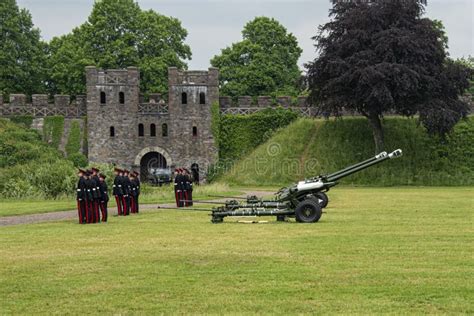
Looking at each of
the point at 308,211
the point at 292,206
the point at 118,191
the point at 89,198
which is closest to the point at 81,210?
the point at 89,198

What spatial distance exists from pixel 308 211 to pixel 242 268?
9.09m

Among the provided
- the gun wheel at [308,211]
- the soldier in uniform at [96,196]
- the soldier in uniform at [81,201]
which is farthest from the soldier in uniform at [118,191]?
the gun wheel at [308,211]

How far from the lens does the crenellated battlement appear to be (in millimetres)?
66938

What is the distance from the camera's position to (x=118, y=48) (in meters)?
75.9

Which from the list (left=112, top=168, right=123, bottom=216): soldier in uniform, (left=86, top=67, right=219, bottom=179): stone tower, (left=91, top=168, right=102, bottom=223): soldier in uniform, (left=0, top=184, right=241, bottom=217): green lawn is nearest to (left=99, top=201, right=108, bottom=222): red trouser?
(left=91, top=168, right=102, bottom=223): soldier in uniform

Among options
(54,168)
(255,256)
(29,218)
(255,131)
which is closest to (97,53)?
(255,131)

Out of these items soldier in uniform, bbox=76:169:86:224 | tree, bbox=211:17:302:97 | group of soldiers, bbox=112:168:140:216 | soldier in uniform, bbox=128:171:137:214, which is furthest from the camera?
tree, bbox=211:17:302:97

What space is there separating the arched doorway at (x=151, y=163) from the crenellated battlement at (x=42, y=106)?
6383mm

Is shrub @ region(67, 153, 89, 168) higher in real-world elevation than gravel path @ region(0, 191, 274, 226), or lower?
higher

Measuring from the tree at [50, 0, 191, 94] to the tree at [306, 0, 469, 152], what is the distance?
73.4ft

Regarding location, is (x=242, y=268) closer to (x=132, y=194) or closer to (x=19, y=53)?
(x=132, y=194)

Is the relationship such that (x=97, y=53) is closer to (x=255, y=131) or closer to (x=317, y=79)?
(x=255, y=131)

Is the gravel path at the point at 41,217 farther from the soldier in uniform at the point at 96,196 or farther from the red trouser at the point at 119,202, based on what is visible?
the soldier in uniform at the point at 96,196

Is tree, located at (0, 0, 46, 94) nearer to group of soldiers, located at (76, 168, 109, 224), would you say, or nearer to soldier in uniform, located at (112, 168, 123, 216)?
soldier in uniform, located at (112, 168, 123, 216)
